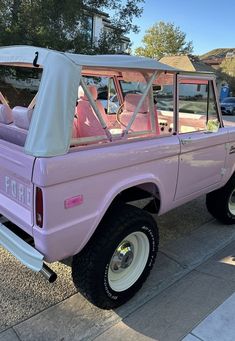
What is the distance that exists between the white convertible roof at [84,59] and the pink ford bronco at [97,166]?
0.01 metres

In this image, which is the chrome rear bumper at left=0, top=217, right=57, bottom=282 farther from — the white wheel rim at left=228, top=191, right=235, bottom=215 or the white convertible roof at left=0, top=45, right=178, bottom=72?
the white wheel rim at left=228, top=191, right=235, bottom=215

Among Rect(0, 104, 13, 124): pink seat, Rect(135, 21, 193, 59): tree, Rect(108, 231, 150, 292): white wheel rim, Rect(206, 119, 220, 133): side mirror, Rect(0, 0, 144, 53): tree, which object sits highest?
Rect(135, 21, 193, 59): tree

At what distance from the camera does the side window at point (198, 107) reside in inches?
147

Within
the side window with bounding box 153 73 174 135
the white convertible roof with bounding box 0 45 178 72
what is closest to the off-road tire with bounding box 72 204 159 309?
the side window with bounding box 153 73 174 135

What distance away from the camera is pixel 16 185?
252 cm

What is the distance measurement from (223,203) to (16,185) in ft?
9.31

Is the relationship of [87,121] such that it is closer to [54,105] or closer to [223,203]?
[54,105]

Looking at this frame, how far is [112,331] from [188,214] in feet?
8.41

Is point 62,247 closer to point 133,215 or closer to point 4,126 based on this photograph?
point 133,215

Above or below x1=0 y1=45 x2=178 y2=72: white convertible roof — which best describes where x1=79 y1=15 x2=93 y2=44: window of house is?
above

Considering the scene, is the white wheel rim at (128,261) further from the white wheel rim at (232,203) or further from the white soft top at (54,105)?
the white wheel rim at (232,203)

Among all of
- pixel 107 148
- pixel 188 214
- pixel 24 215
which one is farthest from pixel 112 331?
pixel 188 214

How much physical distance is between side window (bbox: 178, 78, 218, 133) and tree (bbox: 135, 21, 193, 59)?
40.5m

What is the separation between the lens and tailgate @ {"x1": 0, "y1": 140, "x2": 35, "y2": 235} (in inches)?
92.0
